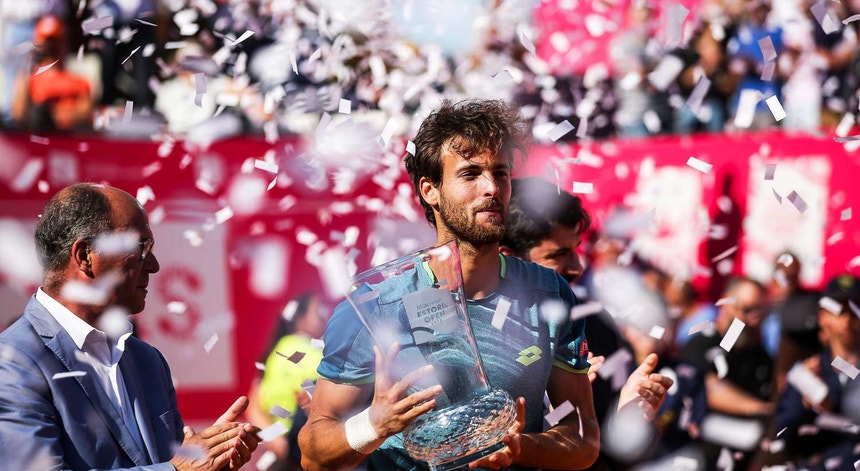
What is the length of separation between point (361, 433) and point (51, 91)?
4901 mm

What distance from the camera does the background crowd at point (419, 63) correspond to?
6.78m

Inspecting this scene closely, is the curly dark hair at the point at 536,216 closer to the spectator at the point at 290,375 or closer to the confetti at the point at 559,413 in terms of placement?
the confetti at the point at 559,413

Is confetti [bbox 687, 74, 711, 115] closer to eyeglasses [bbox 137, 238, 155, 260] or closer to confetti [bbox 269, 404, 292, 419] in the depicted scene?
confetti [bbox 269, 404, 292, 419]

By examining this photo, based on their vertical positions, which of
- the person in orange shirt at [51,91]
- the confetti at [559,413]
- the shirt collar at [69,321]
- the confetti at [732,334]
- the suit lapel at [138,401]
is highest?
the shirt collar at [69,321]

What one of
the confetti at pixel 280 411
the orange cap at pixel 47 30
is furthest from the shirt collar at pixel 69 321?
the orange cap at pixel 47 30

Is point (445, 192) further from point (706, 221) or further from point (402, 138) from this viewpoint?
point (706, 221)

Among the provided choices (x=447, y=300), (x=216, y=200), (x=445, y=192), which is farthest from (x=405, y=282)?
(x=216, y=200)

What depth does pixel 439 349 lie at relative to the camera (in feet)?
8.66

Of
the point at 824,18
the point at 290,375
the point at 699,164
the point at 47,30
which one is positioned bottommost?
the point at 290,375

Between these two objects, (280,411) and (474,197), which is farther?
(280,411)

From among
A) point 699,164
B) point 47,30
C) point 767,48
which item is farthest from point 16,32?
point 767,48

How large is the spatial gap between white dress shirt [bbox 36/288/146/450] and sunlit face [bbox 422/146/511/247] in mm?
1058

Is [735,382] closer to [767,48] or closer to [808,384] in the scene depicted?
[808,384]

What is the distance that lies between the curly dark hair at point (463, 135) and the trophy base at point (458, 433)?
0.81 m
